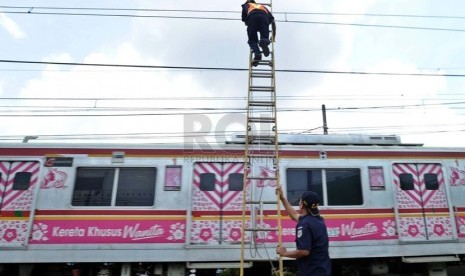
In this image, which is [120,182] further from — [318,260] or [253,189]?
[318,260]

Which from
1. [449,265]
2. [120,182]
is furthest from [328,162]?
[120,182]

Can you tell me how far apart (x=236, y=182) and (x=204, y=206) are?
2.88 ft

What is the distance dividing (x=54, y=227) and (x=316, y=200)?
5866 millimetres

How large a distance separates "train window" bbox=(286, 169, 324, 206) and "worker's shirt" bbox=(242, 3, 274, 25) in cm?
337

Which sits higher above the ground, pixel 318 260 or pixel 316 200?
pixel 316 200

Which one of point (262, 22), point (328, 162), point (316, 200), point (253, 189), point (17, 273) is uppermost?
point (262, 22)

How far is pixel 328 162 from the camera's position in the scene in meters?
8.84

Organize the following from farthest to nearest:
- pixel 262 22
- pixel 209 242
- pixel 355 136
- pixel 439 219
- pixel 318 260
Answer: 1. pixel 355 136
2. pixel 439 219
3. pixel 209 242
4. pixel 262 22
5. pixel 318 260

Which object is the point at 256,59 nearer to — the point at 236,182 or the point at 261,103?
the point at 261,103

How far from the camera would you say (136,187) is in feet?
27.6

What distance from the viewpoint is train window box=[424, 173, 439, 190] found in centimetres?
901

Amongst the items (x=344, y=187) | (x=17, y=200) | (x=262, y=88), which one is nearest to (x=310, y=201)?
(x=262, y=88)

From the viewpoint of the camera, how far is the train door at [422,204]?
8.66 metres

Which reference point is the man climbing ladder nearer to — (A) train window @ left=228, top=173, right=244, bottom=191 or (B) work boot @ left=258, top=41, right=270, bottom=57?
(B) work boot @ left=258, top=41, right=270, bottom=57
